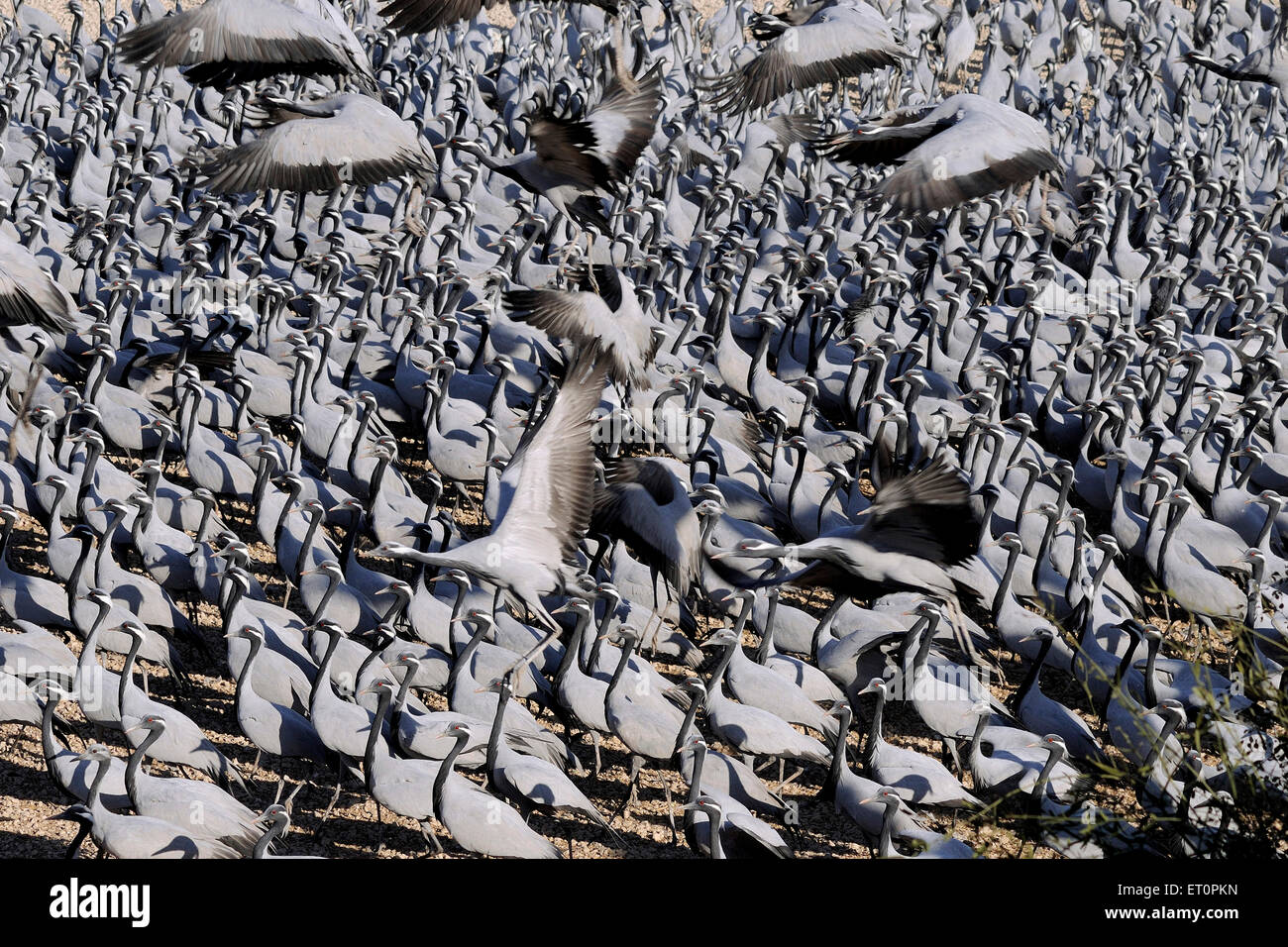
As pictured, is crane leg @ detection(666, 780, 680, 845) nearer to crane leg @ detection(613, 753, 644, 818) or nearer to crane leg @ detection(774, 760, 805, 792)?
crane leg @ detection(613, 753, 644, 818)

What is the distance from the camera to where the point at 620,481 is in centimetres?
1203

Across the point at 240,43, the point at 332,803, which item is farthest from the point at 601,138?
the point at 332,803

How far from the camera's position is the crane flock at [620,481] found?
32.2ft

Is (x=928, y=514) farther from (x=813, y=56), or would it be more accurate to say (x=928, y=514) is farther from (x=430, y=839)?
(x=813, y=56)

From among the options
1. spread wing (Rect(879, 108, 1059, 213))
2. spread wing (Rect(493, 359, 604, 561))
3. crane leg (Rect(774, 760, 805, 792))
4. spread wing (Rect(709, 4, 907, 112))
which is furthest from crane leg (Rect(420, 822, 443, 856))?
spread wing (Rect(709, 4, 907, 112))

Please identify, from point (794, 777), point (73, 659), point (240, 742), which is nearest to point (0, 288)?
point (73, 659)

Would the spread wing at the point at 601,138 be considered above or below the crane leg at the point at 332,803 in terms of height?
above

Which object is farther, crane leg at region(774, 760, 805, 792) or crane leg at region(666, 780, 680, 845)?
crane leg at region(774, 760, 805, 792)

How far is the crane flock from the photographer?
9828 mm

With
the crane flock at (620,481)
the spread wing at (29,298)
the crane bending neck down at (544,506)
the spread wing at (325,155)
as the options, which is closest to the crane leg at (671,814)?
the crane flock at (620,481)

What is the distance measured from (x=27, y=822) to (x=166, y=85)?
A: 1435 centimetres

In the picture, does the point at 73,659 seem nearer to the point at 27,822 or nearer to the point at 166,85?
the point at 27,822

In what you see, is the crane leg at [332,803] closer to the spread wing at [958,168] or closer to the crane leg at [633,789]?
the crane leg at [633,789]

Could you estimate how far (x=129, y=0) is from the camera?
2677cm
